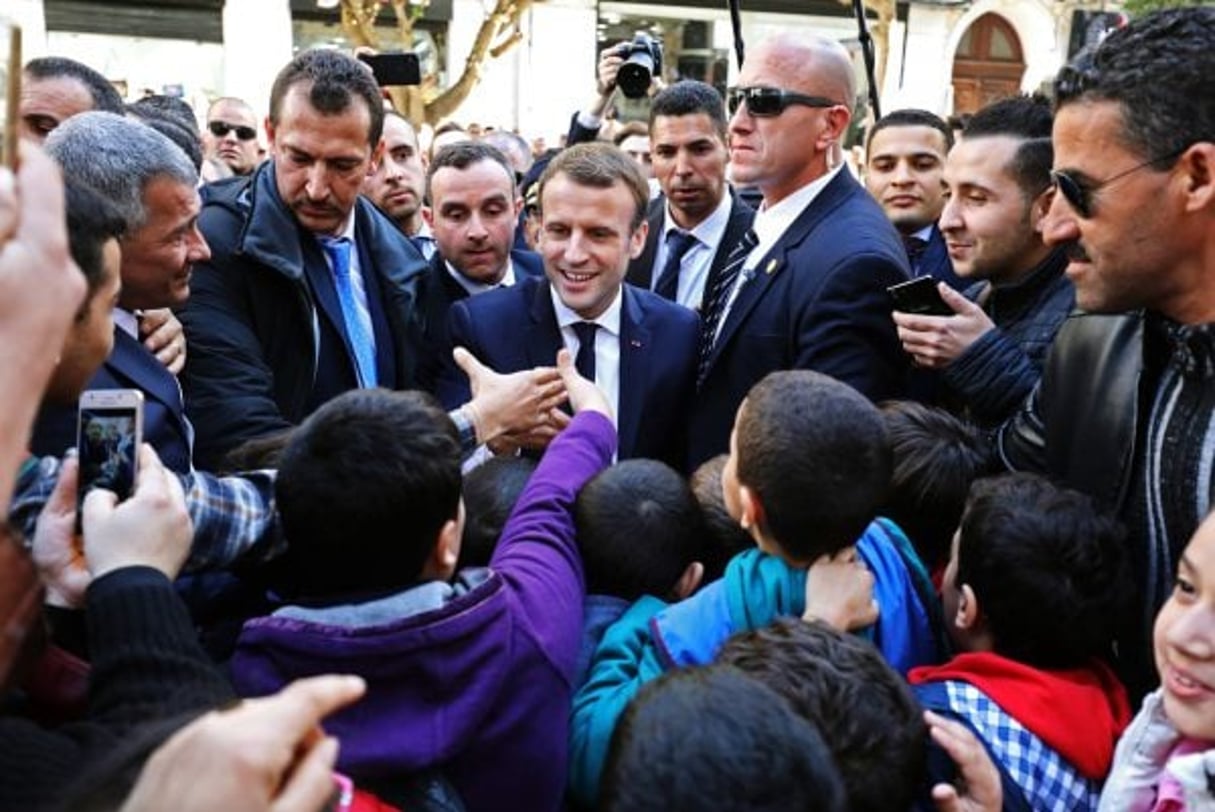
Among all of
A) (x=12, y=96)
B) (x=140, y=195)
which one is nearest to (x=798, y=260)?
(x=140, y=195)

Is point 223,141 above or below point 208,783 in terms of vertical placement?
above

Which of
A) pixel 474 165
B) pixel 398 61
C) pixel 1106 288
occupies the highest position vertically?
pixel 398 61

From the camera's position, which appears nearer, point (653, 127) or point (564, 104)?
point (653, 127)

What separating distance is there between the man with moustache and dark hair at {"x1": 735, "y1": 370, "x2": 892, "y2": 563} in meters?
0.48

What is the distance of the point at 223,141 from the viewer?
663 centimetres

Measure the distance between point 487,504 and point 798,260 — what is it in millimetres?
1116

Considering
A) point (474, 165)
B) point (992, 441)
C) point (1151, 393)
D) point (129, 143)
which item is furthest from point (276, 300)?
point (1151, 393)

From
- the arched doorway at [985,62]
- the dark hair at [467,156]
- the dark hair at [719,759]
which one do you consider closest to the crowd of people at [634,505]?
the dark hair at [719,759]

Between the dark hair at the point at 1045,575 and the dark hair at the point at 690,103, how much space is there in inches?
119

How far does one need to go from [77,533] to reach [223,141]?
5.73m

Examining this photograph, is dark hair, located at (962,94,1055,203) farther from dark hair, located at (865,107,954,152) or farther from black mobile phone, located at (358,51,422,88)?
black mobile phone, located at (358,51,422,88)

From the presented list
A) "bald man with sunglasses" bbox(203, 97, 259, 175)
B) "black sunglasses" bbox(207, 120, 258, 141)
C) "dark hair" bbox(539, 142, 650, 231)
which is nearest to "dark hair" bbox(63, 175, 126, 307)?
"dark hair" bbox(539, 142, 650, 231)

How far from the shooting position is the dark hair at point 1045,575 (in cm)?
171

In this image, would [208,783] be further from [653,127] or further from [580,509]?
[653,127]
